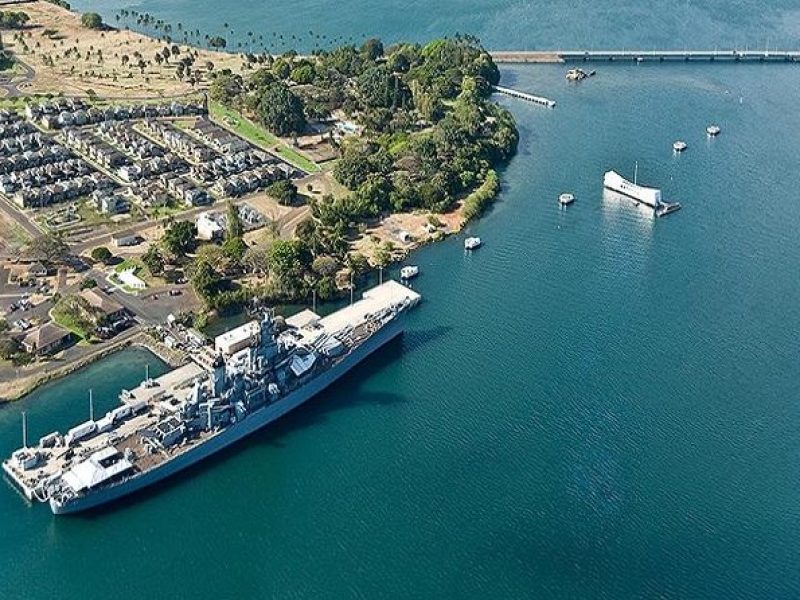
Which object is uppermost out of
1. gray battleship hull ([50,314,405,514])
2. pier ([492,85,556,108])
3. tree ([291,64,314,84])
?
tree ([291,64,314,84])

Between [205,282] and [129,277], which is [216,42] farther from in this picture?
[205,282]

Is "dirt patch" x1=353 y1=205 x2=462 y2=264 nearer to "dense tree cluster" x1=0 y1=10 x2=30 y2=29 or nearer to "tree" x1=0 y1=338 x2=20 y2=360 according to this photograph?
"tree" x1=0 y1=338 x2=20 y2=360

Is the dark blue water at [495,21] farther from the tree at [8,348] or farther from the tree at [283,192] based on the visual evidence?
the tree at [8,348]

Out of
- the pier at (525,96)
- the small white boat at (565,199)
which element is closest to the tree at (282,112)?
the pier at (525,96)

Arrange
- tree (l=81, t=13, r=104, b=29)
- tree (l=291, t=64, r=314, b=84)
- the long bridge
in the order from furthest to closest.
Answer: tree (l=81, t=13, r=104, b=29) < the long bridge < tree (l=291, t=64, r=314, b=84)

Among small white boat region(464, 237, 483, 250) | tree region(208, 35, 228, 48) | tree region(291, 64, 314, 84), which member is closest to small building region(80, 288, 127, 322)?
small white boat region(464, 237, 483, 250)

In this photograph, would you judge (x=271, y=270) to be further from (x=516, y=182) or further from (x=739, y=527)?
(x=739, y=527)

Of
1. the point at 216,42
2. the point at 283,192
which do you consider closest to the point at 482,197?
the point at 283,192
